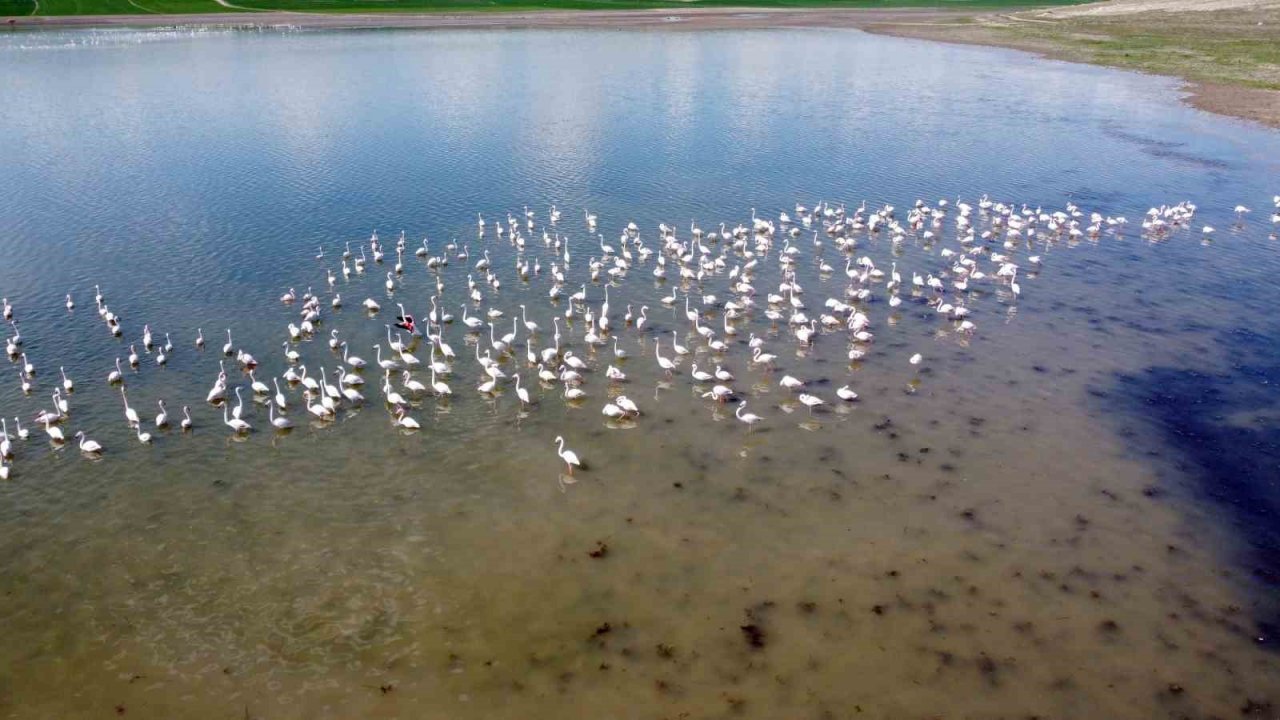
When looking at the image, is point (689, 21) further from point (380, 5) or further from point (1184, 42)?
point (1184, 42)

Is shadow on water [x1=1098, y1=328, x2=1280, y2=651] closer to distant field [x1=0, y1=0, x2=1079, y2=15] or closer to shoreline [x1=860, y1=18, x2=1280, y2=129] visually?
shoreline [x1=860, y1=18, x2=1280, y2=129]

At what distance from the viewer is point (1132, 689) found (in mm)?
14930

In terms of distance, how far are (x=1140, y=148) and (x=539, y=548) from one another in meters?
47.5

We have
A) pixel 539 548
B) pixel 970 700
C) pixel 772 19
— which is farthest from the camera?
pixel 772 19

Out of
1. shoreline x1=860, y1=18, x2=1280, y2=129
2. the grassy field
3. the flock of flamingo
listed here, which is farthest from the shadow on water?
the grassy field

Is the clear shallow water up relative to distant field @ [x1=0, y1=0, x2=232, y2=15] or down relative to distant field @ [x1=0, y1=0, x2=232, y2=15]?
down

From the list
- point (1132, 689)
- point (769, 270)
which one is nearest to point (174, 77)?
point (769, 270)

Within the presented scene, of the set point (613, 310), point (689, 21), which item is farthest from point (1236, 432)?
point (689, 21)

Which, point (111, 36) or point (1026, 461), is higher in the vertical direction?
point (111, 36)

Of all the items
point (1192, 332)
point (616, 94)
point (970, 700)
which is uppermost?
point (616, 94)

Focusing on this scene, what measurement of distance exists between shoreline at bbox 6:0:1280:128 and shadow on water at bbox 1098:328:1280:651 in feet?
237

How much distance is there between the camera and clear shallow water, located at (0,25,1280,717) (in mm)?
15359

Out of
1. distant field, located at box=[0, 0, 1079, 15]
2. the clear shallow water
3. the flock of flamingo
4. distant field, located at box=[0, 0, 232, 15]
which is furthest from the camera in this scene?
distant field, located at box=[0, 0, 1079, 15]

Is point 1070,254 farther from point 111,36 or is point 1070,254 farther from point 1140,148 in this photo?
point 111,36
